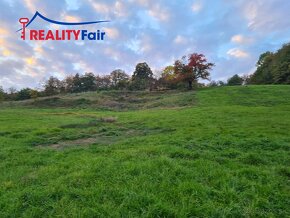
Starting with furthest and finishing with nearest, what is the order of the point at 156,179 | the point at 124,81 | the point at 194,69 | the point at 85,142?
1. the point at 124,81
2. the point at 194,69
3. the point at 85,142
4. the point at 156,179

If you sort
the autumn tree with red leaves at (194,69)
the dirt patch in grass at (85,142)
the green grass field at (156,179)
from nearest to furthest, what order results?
the green grass field at (156,179) → the dirt patch in grass at (85,142) → the autumn tree with red leaves at (194,69)

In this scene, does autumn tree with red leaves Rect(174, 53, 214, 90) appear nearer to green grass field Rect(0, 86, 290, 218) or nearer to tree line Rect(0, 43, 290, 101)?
tree line Rect(0, 43, 290, 101)

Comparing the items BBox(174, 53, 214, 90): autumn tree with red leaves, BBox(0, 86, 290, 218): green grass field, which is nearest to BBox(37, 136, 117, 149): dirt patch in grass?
BBox(0, 86, 290, 218): green grass field

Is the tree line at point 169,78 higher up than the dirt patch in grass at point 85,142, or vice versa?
the tree line at point 169,78

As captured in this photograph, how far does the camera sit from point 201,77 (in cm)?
4828

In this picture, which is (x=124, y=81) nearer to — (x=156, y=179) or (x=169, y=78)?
(x=169, y=78)

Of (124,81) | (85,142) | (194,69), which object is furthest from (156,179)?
(124,81)

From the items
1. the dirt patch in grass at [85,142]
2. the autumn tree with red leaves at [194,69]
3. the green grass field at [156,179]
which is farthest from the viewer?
the autumn tree with red leaves at [194,69]

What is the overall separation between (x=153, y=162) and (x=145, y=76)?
75.8 m

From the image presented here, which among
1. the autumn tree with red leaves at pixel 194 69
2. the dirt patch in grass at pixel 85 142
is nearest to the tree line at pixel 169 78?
the autumn tree with red leaves at pixel 194 69

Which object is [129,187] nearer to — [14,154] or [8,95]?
[14,154]

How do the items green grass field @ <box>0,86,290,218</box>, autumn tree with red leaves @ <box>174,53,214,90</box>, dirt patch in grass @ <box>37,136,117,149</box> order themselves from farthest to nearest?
autumn tree with red leaves @ <box>174,53,214,90</box> → dirt patch in grass @ <box>37,136,117,149</box> → green grass field @ <box>0,86,290,218</box>

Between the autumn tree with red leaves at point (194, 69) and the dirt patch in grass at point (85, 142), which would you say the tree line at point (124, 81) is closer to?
the autumn tree with red leaves at point (194, 69)

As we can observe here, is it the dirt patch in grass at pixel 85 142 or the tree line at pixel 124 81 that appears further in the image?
the tree line at pixel 124 81
